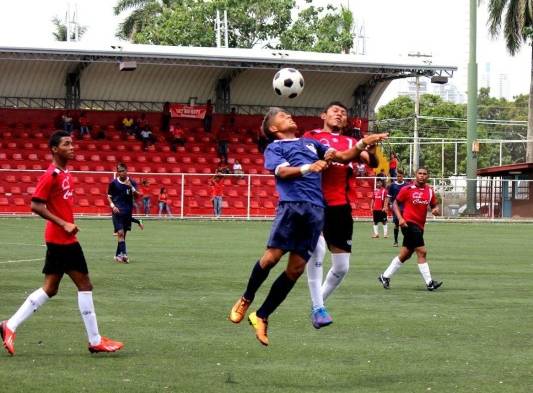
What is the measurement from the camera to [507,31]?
6125cm

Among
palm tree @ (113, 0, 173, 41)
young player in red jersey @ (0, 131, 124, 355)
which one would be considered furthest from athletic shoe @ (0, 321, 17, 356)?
palm tree @ (113, 0, 173, 41)

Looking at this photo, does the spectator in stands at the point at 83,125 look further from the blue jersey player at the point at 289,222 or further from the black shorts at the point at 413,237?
the blue jersey player at the point at 289,222

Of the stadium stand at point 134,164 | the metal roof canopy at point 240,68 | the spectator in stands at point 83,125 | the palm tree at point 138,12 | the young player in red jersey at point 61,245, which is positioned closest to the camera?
the young player in red jersey at point 61,245

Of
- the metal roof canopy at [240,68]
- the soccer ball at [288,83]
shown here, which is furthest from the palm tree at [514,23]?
the soccer ball at [288,83]

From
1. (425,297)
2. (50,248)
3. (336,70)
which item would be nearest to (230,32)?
(336,70)

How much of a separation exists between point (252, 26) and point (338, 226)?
67.4m

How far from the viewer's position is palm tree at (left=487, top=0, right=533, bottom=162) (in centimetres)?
6003

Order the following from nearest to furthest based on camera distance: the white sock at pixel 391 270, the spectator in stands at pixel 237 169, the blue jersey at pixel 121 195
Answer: the white sock at pixel 391 270
the blue jersey at pixel 121 195
the spectator in stands at pixel 237 169

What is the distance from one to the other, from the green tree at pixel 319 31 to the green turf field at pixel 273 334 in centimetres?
5490

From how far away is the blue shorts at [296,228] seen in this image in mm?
9938

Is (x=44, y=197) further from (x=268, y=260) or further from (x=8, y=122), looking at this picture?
(x=8, y=122)

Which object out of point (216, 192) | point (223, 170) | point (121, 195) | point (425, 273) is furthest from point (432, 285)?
point (223, 170)

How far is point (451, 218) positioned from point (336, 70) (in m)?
8.19

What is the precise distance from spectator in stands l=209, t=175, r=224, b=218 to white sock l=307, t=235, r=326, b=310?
104 ft
